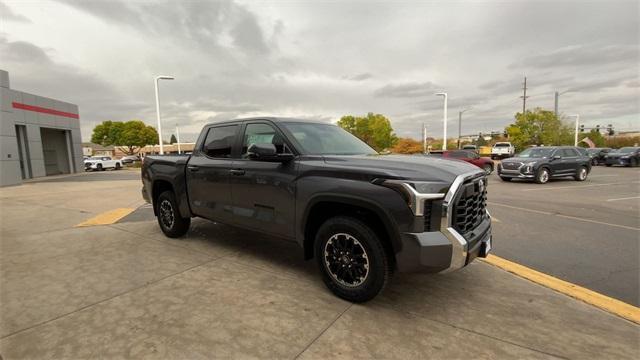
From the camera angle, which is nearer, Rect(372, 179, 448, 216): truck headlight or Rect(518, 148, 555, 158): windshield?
Rect(372, 179, 448, 216): truck headlight

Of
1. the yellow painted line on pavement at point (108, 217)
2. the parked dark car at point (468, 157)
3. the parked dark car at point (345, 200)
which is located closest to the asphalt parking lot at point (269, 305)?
the parked dark car at point (345, 200)

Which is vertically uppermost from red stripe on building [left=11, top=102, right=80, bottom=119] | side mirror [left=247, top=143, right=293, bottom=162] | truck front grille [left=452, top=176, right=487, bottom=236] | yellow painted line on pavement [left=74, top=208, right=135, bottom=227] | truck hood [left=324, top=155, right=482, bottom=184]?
red stripe on building [left=11, top=102, right=80, bottom=119]

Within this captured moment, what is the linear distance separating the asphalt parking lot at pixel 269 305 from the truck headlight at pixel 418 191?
1.04 meters

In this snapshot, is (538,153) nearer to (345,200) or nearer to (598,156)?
(345,200)

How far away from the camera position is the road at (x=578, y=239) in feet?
13.0

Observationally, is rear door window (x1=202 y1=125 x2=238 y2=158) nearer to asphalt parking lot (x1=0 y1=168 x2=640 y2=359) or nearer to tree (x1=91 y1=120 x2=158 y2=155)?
asphalt parking lot (x1=0 y1=168 x2=640 y2=359)

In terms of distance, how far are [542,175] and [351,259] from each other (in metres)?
15.2

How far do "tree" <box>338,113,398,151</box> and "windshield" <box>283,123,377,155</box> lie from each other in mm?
62467

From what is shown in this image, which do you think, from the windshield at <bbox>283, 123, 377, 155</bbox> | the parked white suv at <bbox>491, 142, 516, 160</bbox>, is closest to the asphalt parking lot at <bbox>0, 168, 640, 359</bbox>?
the windshield at <bbox>283, 123, 377, 155</bbox>

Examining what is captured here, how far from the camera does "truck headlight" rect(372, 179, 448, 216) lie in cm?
269

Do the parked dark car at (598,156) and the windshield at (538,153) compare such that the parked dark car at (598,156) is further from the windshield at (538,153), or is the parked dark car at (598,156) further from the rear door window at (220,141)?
the rear door window at (220,141)

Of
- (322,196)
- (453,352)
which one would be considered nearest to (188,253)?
(322,196)

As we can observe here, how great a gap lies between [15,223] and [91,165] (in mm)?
30641

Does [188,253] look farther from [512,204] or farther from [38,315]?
[512,204]
